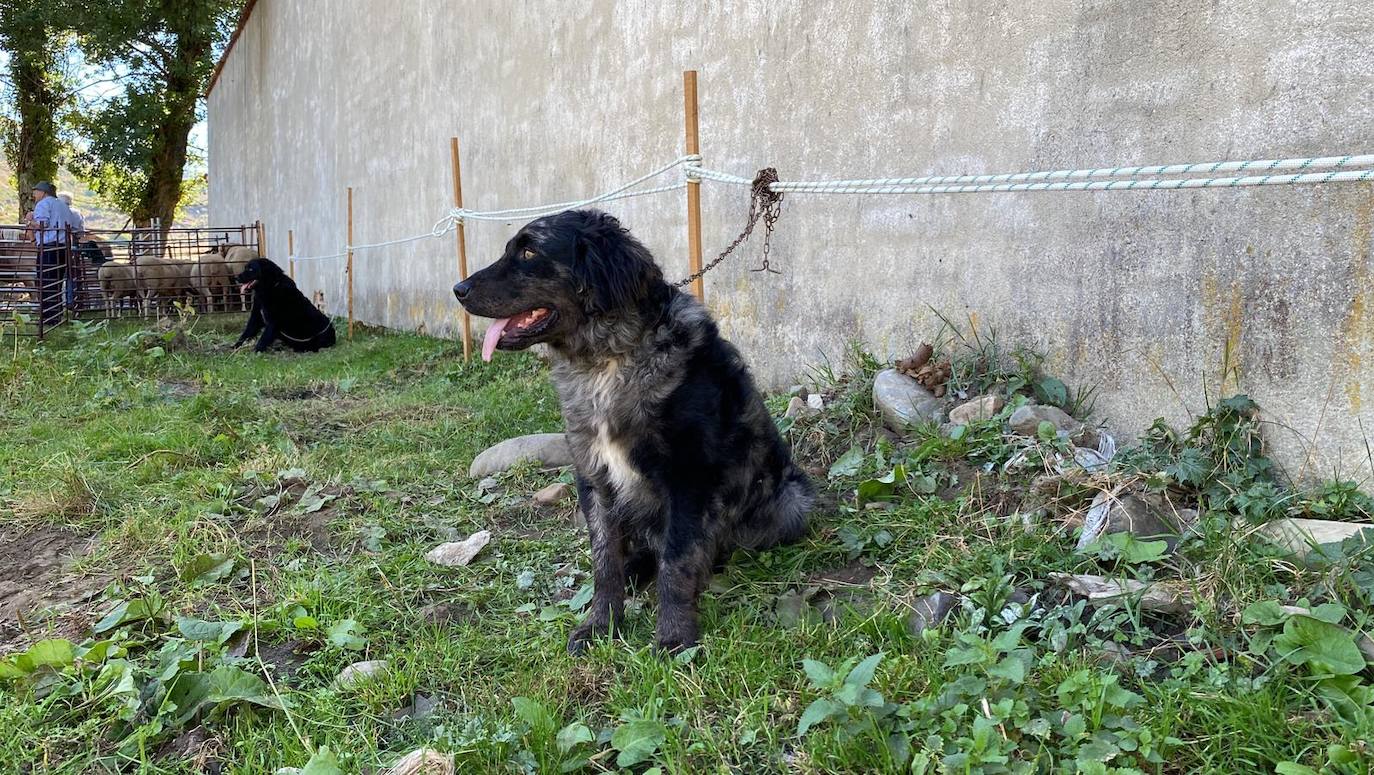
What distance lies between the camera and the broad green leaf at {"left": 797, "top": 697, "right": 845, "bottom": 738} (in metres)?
2.06

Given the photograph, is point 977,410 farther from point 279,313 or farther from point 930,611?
point 279,313

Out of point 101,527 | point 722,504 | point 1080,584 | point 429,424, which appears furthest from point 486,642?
point 429,424

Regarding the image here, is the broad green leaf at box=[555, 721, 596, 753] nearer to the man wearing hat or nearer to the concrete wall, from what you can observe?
the concrete wall

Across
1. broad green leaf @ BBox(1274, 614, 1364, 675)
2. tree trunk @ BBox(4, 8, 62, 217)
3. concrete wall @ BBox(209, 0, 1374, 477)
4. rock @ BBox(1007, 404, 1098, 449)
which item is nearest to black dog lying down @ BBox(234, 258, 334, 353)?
concrete wall @ BBox(209, 0, 1374, 477)

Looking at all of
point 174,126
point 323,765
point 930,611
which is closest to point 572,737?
point 323,765

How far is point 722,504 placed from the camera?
2994mm

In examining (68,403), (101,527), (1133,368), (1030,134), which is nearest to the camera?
(1133,368)

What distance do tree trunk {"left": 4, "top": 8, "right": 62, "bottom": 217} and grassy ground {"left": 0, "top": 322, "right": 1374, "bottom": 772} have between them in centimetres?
2590

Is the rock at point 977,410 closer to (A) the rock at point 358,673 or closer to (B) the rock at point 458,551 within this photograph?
(B) the rock at point 458,551

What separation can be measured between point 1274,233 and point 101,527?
15.9 feet

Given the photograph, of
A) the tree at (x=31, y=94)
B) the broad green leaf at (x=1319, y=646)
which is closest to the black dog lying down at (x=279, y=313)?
the broad green leaf at (x=1319, y=646)

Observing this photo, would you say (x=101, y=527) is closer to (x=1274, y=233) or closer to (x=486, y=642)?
(x=486, y=642)

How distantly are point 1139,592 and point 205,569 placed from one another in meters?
3.27

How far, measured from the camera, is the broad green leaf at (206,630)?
2.77 metres
